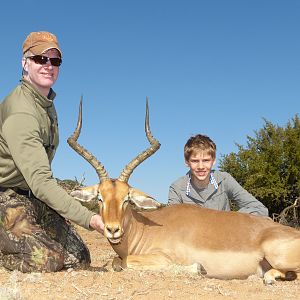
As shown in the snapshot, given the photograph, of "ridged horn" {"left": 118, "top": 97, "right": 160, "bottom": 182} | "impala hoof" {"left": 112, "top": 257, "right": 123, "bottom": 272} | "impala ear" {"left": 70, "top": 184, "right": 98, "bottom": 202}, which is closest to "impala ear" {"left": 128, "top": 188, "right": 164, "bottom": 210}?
"ridged horn" {"left": 118, "top": 97, "right": 160, "bottom": 182}

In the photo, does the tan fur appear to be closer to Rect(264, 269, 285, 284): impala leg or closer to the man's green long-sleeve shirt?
Rect(264, 269, 285, 284): impala leg

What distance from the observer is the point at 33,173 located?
5434 millimetres

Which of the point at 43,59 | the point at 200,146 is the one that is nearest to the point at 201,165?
the point at 200,146

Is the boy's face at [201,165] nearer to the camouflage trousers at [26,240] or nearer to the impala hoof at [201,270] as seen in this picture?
the impala hoof at [201,270]

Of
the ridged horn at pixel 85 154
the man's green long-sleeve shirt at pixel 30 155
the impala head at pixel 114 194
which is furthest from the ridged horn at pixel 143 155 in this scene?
the man's green long-sleeve shirt at pixel 30 155

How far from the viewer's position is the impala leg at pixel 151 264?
6.18 m

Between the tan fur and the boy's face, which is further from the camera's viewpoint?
the boy's face

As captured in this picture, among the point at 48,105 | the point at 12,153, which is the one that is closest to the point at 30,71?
the point at 48,105

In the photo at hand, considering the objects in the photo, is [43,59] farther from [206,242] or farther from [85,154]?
[206,242]

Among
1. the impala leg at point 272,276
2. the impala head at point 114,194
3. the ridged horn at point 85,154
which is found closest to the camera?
the impala head at point 114,194

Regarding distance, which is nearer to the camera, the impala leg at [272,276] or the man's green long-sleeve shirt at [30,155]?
the man's green long-sleeve shirt at [30,155]

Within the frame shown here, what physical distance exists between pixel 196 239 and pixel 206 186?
55.0 inches

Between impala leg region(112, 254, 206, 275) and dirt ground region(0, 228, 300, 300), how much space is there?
0.22m

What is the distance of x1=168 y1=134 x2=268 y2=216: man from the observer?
25.2 feet
